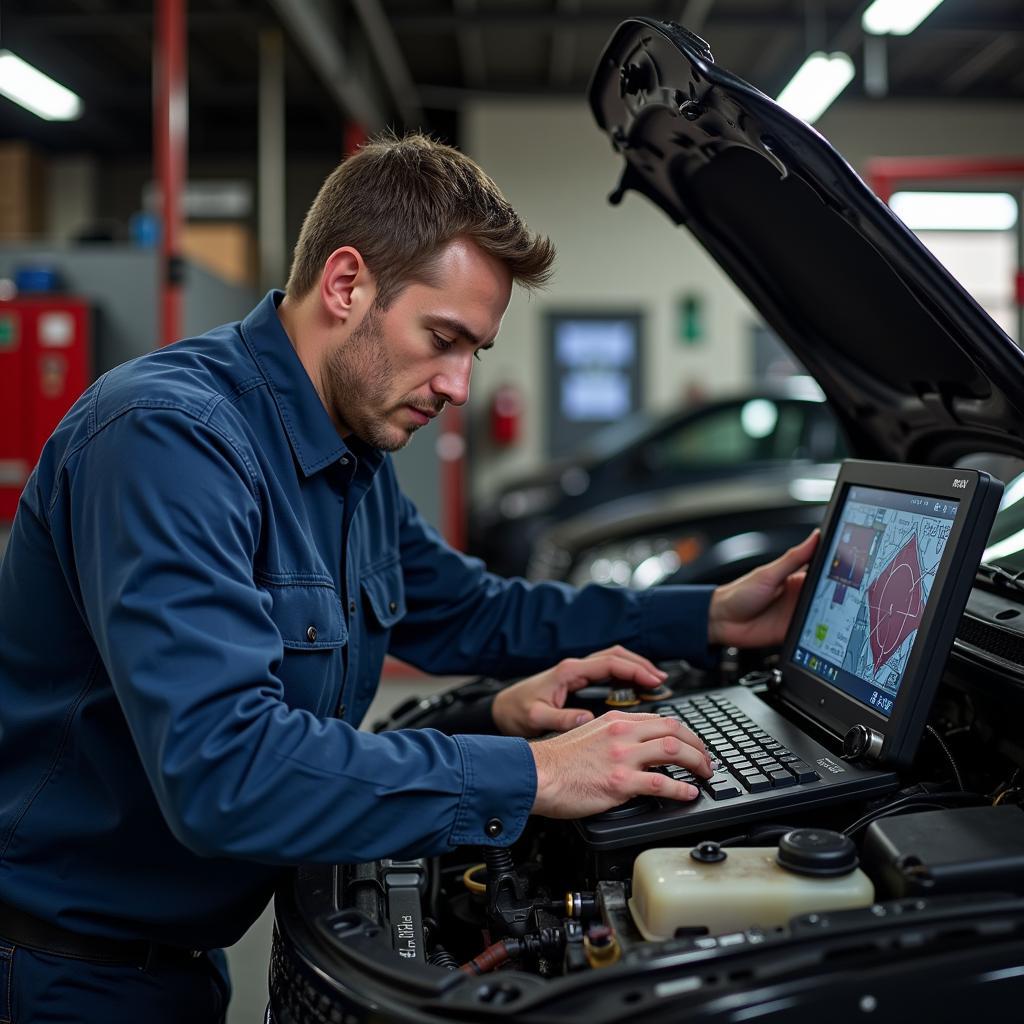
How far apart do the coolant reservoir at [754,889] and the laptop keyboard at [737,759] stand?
14cm

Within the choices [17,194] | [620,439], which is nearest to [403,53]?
[17,194]

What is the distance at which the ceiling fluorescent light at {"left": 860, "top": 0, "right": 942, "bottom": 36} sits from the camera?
5.86 metres

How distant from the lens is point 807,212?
51.0 inches

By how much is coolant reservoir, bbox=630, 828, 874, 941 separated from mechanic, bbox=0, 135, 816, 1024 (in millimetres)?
129

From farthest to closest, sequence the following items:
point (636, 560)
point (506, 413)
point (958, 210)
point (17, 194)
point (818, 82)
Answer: point (506, 413) → point (17, 194) → point (818, 82) → point (958, 210) → point (636, 560)

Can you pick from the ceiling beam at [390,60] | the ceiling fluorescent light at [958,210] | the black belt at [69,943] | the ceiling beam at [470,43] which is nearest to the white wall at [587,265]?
the ceiling beam at [470,43]

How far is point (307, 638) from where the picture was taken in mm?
1158

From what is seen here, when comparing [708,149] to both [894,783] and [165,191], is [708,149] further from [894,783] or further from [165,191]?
[165,191]

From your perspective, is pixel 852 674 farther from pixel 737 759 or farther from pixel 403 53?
pixel 403 53

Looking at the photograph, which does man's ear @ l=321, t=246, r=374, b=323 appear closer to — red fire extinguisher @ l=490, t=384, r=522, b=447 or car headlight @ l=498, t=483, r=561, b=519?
car headlight @ l=498, t=483, r=561, b=519

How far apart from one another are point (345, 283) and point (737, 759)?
0.67 metres

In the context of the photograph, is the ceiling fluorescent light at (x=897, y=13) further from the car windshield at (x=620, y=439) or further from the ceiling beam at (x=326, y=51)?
the ceiling beam at (x=326, y=51)

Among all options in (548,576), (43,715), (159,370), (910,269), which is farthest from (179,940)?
(548,576)

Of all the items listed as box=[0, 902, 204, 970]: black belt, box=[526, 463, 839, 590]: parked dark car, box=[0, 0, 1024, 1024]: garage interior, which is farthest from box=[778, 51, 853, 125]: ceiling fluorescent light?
box=[0, 902, 204, 970]: black belt
